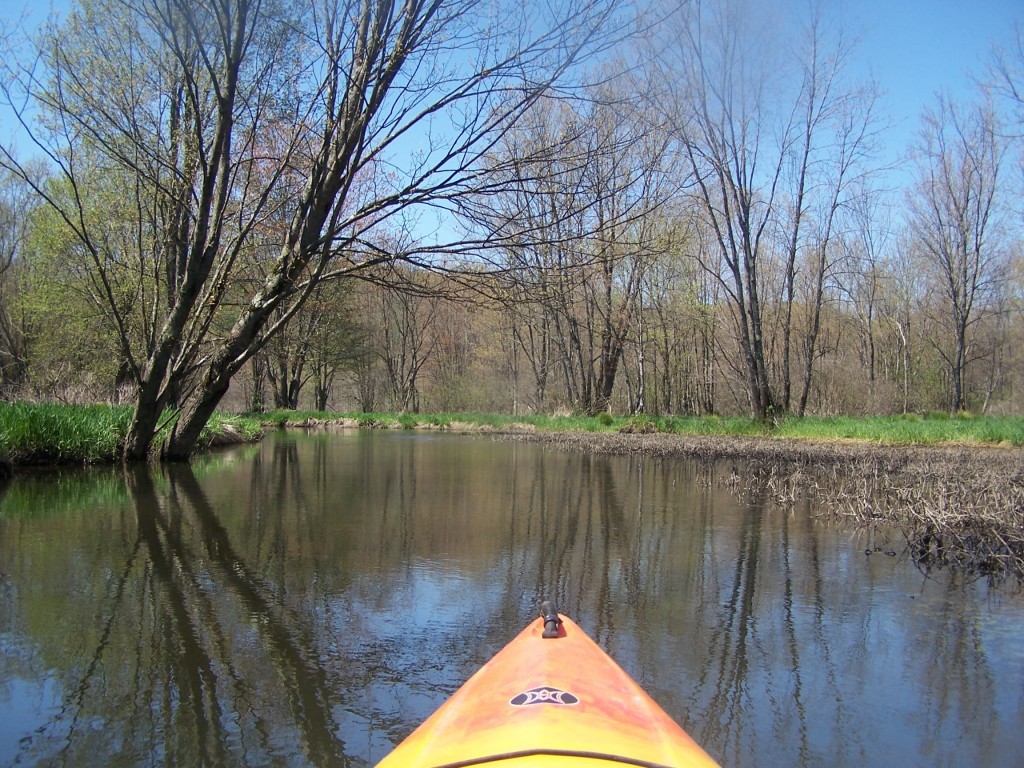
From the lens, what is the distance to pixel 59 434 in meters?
11.0

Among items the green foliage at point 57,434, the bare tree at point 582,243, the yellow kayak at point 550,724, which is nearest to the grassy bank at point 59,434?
the green foliage at point 57,434

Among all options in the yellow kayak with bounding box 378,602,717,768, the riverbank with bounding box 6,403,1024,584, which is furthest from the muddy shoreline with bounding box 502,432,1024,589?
the yellow kayak with bounding box 378,602,717,768

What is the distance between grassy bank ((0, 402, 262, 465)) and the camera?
10.4 m

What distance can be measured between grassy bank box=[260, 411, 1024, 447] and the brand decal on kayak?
13.0 metres

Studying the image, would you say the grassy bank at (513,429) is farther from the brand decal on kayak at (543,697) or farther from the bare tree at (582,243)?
the brand decal on kayak at (543,697)

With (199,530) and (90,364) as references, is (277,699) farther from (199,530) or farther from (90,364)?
(90,364)

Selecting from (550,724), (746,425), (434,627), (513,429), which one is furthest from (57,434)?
(513,429)

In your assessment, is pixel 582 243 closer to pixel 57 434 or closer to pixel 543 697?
pixel 57 434

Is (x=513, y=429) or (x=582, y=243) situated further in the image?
(x=513, y=429)

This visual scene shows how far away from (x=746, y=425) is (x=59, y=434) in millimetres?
15048

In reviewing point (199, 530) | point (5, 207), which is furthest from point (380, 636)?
point (5, 207)

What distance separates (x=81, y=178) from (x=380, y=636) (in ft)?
64.7

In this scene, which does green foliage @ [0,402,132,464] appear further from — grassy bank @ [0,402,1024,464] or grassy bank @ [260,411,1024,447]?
grassy bank @ [260,411,1024,447]

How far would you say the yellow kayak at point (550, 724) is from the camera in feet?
5.63
